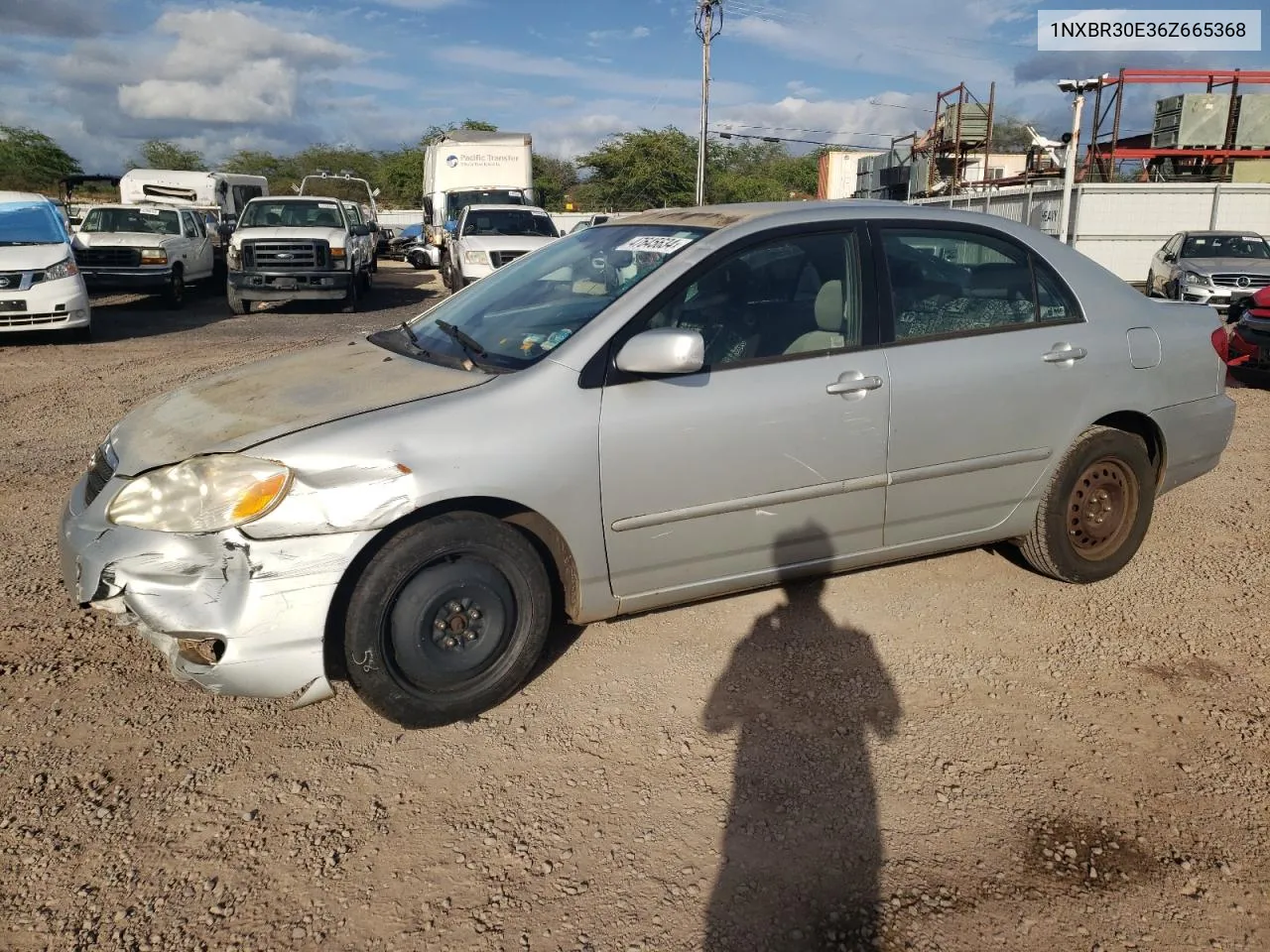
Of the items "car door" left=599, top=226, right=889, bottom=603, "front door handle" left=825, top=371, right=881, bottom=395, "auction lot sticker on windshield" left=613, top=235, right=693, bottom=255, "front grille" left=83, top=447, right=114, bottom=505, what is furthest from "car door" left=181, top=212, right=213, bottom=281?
"front door handle" left=825, top=371, right=881, bottom=395

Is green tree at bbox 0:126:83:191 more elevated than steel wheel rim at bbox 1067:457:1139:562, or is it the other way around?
green tree at bbox 0:126:83:191

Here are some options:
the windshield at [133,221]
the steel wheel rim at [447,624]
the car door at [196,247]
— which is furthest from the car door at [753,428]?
the car door at [196,247]

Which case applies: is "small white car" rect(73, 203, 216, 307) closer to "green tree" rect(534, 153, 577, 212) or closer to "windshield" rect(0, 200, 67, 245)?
"windshield" rect(0, 200, 67, 245)

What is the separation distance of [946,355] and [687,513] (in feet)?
4.16

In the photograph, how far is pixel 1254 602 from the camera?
423 cm

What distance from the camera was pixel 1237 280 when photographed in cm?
1434

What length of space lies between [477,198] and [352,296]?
6.55 metres

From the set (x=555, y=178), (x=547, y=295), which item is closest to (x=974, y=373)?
(x=547, y=295)

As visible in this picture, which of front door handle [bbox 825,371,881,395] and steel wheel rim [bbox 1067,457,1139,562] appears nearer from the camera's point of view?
front door handle [bbox 825,371,881,395]

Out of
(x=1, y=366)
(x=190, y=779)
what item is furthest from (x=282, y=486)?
(x=1, y=366)

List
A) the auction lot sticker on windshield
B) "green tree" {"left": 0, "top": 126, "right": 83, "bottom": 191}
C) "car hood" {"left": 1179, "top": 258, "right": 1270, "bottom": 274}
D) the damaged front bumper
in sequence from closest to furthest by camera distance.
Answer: the damaged front bumper, the auction lot sticker on windshield, "car hood" {"left": 1179, "top": 258, "right": 1270, "bottom": 274}, "green tree" {"left": 0, "top": 126, "right": 83, "bottom": 191}

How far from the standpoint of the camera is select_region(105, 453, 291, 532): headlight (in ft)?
9.31

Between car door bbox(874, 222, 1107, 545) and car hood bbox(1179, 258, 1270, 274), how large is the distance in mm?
12696

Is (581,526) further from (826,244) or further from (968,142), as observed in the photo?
(968,142)
